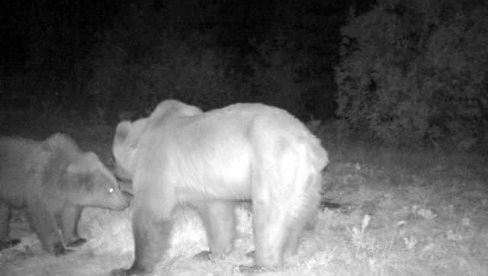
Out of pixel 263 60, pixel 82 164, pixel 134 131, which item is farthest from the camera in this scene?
pixel 263 60

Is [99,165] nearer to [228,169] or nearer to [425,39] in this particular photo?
[228,169]

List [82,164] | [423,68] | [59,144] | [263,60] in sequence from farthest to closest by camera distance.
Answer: [263,60] < [423,68] < [59,144] < [82,164]

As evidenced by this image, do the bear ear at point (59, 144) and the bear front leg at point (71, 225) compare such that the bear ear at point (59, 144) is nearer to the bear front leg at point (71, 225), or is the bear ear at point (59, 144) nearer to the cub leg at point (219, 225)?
the bear front leg at point (71, 225)

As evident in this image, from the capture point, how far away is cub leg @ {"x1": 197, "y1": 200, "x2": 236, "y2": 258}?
20.0ft

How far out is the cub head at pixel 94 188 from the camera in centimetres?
721

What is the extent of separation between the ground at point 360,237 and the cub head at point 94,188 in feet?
1.13

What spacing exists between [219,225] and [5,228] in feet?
11.1

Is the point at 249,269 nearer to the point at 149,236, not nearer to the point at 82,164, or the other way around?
the point at 149,236

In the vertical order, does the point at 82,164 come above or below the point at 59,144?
below

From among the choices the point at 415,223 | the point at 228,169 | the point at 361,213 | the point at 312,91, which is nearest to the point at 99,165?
the point at 228,169

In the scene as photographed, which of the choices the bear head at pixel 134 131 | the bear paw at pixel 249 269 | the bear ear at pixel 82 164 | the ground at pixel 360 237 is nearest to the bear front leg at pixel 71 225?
the ground at pixel 360 237

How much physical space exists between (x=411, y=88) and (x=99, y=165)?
11.8 meters

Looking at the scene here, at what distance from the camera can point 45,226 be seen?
7027 millimetres

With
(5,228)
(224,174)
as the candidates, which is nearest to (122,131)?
(224,174)
